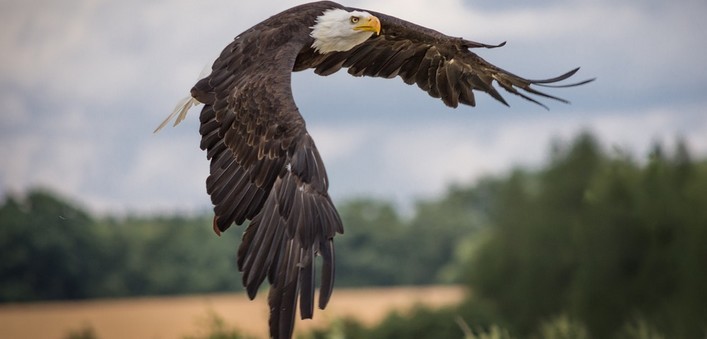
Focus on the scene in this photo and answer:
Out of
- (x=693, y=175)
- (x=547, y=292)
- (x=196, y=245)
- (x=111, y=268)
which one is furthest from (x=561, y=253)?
(x=111, y=268)

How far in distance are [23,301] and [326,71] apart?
47.1 m

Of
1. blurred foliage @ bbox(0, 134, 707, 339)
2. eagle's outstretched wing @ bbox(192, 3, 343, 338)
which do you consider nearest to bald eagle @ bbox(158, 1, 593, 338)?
eagle's outstretched wing @ bbox(192, 3, 343, 338)

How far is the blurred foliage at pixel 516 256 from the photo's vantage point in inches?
1180

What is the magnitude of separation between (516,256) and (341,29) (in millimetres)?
32137

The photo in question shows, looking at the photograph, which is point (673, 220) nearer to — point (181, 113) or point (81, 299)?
point (181, 113)

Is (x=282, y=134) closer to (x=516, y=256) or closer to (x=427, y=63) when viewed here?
(x=427, y=63)

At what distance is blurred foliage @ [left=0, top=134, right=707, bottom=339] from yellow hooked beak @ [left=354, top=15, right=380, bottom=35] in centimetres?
212

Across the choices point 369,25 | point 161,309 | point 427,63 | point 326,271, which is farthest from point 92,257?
point 326,271

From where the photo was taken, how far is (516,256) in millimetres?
40531

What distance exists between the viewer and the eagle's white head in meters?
8.97

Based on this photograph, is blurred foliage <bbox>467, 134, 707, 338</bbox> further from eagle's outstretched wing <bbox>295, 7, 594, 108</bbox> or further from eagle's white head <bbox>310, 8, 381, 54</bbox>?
eagle's white head <bbox>310, 8, 381, 54</bbox>

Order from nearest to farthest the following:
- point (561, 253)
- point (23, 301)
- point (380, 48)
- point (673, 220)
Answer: point (380, 48)
point (673, 220)
point (561, 253)
point (23, 301)

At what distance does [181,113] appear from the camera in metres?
9.23

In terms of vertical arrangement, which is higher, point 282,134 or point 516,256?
point 282,134
